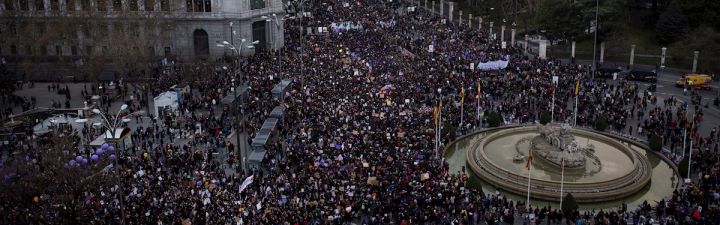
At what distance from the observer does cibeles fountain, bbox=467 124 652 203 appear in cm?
3391

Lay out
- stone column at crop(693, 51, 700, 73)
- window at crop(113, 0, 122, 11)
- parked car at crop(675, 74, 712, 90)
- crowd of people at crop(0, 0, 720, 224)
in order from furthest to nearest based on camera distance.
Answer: window at crop(113, 0, 122, 11) < stone column at crop(693, 51, 700, 73) < parked car at crop(675, 74, 712, 90) < crowd of people at crop(0, 0, 720, 224)

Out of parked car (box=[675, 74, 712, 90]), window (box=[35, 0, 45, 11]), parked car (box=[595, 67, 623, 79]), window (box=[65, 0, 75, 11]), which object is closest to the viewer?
parked car (box=[675, 74, 712, 90])

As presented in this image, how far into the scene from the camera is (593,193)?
33.5 m

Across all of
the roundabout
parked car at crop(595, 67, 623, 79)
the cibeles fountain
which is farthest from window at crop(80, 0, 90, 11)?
parked car at crop(595, 67, 623, 79)

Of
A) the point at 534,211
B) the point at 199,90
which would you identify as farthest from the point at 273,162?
the point at 199,90

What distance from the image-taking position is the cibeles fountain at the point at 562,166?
33906 mm

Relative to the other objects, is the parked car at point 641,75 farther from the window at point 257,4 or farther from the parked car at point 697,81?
the window at point 257,4

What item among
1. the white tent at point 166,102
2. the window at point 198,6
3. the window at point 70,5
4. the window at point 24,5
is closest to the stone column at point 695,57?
the white tent at point 166,102

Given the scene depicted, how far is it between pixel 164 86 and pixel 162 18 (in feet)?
38.7

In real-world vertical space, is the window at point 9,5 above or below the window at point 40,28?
above

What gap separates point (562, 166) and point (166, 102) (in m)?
28.3

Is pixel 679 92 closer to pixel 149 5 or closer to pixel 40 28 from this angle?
pixel 149 5

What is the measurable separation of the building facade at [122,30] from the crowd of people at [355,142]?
4345 millimetres

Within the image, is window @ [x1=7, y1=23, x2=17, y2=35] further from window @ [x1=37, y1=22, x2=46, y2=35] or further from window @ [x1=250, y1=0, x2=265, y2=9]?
window @ [x1=250, y1=0, x2=265, y2=9]
